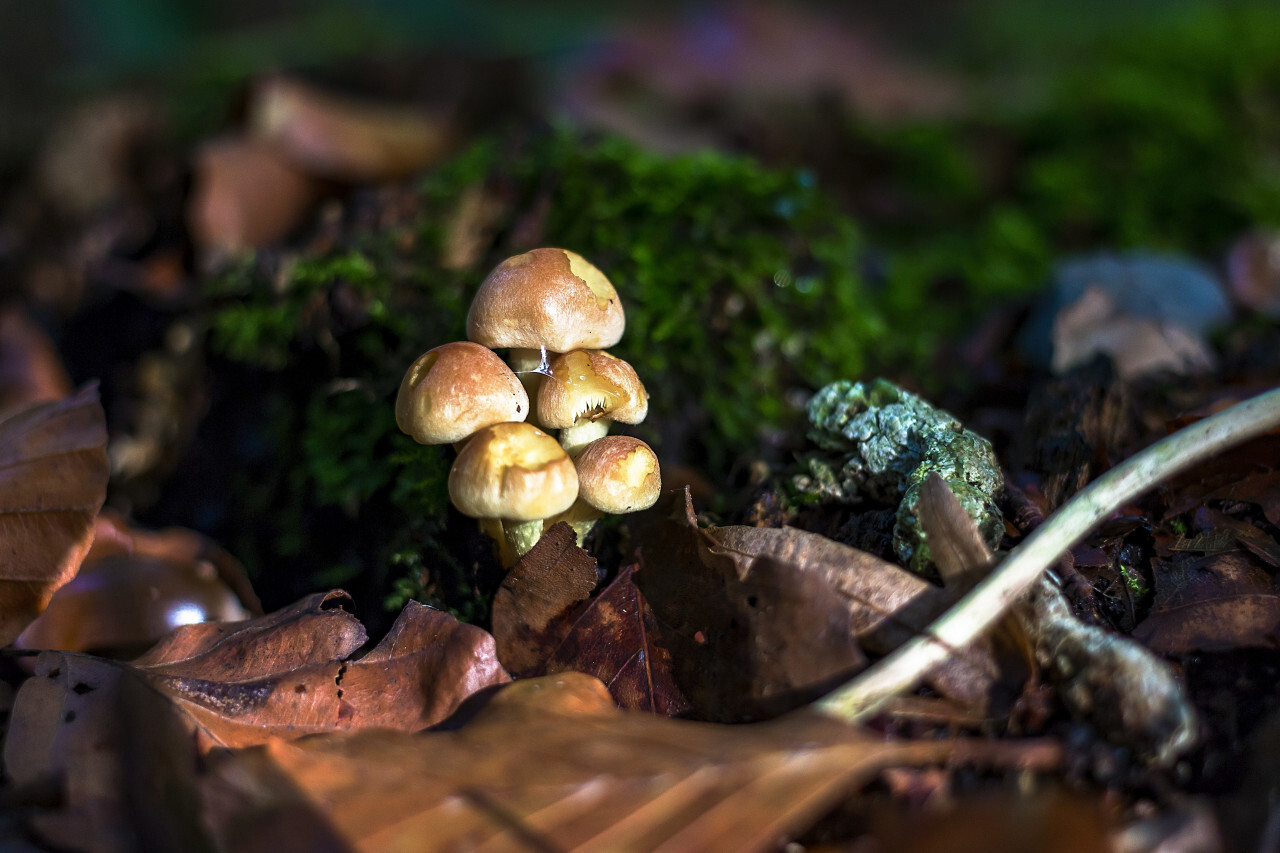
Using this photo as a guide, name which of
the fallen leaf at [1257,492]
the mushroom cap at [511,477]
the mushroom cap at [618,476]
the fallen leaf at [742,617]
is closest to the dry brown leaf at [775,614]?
the fallen leaf at [742,617]

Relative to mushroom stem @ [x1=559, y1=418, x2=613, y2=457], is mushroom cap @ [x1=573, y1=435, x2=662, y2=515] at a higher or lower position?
higher

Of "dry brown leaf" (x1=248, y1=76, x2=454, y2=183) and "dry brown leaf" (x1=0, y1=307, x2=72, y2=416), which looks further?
"dry brown leaf" (x1=248, y1=76, x2=454, y2=183)

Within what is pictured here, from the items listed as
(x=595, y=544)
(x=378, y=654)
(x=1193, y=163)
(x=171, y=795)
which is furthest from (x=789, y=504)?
(x=1193, y=163)

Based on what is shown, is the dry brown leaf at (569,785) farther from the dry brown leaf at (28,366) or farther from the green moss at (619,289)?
the dry brown leaf at (28,366)

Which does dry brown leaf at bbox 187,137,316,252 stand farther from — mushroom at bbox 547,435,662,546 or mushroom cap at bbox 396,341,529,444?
mushroom at bbox 547,435,662,546

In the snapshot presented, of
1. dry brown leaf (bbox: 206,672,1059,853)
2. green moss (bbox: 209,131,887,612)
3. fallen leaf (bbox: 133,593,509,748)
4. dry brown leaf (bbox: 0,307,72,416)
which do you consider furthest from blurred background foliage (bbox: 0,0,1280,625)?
dry brown leaf (bbox: 0,307,72,416)
